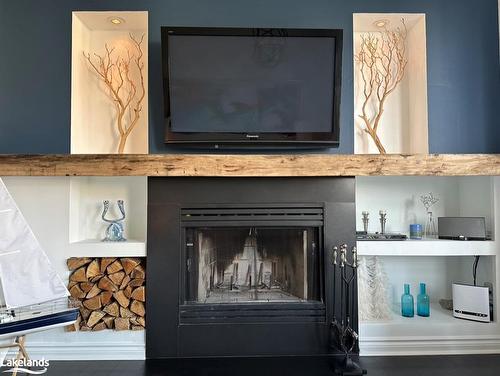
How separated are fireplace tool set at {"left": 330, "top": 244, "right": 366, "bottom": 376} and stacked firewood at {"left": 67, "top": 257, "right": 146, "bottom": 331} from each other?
1170 mm

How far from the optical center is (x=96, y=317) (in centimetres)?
221

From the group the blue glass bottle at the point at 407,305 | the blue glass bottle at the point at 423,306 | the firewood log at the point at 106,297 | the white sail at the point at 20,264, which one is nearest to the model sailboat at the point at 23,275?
the white sail at the point at 20,264

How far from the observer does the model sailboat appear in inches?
77.2

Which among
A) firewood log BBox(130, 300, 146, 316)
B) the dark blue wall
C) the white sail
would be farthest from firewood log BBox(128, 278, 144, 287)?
the dark blue wall

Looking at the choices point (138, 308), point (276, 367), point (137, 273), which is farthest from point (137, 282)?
point (276, 367)

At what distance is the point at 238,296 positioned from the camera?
235 cm

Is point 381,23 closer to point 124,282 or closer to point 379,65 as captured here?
point 379,65

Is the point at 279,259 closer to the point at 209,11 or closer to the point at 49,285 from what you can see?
the point at 49,285

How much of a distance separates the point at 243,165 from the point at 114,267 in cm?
101

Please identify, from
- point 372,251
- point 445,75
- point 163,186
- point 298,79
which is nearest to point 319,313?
point 372,251

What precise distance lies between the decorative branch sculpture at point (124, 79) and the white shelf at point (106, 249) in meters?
0.77

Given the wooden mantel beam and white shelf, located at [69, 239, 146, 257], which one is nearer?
the wooden mantel beam

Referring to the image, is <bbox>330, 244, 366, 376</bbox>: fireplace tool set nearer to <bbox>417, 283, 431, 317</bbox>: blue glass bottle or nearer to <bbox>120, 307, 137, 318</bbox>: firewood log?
<bbox>417, 283, 431, 317</bbox>: blue glass bottle

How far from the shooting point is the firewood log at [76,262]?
2.20 metres
